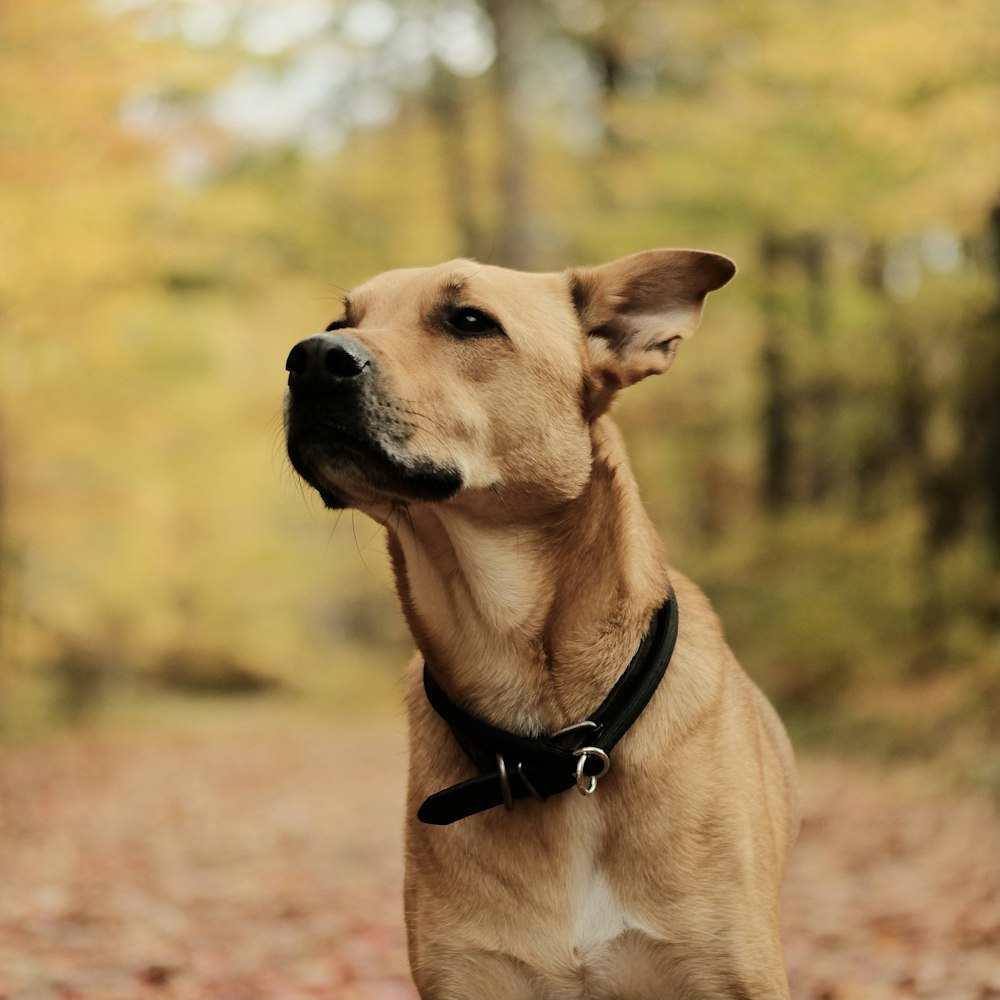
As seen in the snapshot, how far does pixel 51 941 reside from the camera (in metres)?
5.89

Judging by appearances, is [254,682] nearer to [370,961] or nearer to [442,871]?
[370,961]

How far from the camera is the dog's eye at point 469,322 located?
11.3ft

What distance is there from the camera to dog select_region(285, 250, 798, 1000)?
309 centimetres

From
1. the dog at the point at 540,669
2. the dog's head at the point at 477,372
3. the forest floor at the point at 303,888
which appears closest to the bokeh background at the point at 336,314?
the forest floor at the point at 303,888

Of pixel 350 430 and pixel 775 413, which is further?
pixel 775 413

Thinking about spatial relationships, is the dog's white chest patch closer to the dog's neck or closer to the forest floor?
the dog's neck

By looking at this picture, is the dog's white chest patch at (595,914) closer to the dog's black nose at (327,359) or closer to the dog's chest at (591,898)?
the dog's chest at (591,898)

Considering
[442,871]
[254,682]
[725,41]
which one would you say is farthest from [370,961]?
[254,682]

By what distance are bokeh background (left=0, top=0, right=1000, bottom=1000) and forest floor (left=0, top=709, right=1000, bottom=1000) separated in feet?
0.13

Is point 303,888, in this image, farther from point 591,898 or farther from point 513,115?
point 513,115

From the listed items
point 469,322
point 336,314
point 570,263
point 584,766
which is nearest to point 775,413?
point 570,263

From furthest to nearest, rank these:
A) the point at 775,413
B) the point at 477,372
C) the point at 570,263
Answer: the point at 775,413 < the point at 570,263 < the point at 477,372

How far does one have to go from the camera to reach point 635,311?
3.75 metres

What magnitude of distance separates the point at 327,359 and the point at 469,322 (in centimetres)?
51
